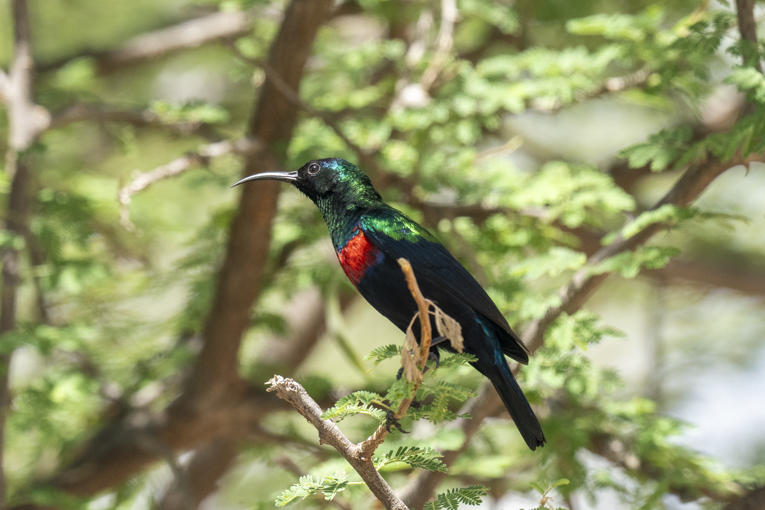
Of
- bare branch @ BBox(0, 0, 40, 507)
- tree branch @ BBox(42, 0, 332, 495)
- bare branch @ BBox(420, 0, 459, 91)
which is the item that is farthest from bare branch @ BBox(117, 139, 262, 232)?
bare branch @ BBox(420, 0, 459, 91)

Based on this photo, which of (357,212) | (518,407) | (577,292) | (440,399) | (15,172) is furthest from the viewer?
(15,172)

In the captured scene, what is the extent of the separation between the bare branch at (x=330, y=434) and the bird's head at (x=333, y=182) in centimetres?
113

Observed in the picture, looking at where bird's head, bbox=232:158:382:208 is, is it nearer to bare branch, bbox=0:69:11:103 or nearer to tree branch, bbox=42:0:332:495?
tree branch, bbox=42:0:332:495

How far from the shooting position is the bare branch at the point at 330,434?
6.28 ft

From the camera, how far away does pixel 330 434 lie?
198 centimetres

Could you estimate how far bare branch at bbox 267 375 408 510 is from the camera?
6.28 feet

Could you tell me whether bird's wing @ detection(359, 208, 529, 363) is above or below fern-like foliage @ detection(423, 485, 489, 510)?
above

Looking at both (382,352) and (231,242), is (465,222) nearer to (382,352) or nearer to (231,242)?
(231,242)

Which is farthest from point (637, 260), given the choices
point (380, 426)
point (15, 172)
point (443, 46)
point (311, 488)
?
point (15, 172)

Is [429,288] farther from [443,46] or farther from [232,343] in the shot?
[443,46]

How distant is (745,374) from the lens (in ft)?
22.5

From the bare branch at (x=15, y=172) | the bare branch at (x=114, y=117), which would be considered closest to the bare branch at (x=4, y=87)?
the bare branch at (x=15, y=172)

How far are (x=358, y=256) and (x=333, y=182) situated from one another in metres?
0.52

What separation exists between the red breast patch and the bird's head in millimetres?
246
